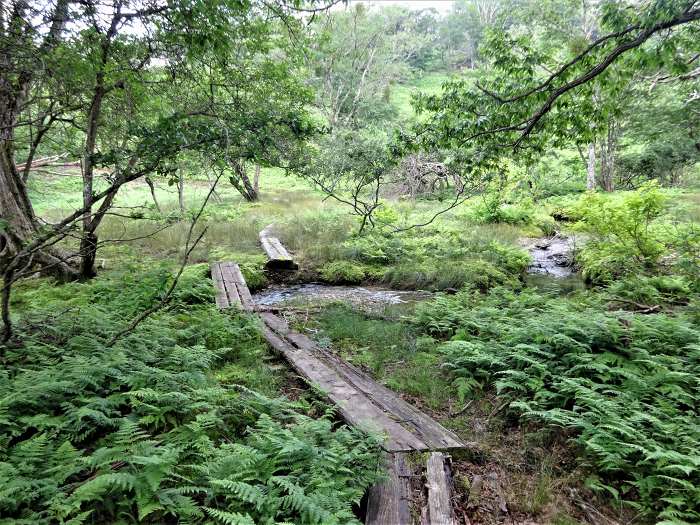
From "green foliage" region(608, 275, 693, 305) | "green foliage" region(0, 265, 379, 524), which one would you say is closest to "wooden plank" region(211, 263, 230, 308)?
"green foliage" region(0, 265, 379, 524)

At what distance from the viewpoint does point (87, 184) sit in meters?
6.91

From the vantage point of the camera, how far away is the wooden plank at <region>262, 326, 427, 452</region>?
145 inches

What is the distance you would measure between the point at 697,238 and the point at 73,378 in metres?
10.6

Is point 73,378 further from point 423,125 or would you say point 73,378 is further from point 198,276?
point 423,125

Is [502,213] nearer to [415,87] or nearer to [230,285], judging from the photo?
[230,285]

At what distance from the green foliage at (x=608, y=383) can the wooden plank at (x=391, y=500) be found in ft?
4.77

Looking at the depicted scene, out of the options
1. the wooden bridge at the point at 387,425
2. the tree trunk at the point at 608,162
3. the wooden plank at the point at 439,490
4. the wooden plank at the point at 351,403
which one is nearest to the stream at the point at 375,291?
the wooden bridge at the point at 387,425

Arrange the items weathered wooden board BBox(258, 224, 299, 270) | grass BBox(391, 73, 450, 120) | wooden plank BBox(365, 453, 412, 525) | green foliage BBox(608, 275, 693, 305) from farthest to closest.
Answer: grass BBox(391, 73, 450, 120), weathered wooden board BBox(258, 224, 299, 270), green foliage BBox(608, 275, 693, 305), wooden plank BBox(365, 453, 412, 525)

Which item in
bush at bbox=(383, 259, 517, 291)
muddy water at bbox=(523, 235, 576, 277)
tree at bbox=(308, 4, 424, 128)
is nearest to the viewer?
bush at bbox=(383, 259, 517, 291)

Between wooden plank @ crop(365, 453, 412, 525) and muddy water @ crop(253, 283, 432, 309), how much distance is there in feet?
18.1

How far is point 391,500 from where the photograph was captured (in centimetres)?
302

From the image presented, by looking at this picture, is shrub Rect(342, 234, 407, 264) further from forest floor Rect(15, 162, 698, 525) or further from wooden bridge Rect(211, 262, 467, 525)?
wooden bridge Rect(211, 262, 467, 525)

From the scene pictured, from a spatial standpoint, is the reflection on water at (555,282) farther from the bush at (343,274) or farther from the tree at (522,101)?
the bush at (343,274)

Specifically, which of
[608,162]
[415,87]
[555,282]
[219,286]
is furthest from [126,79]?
[415,87]
